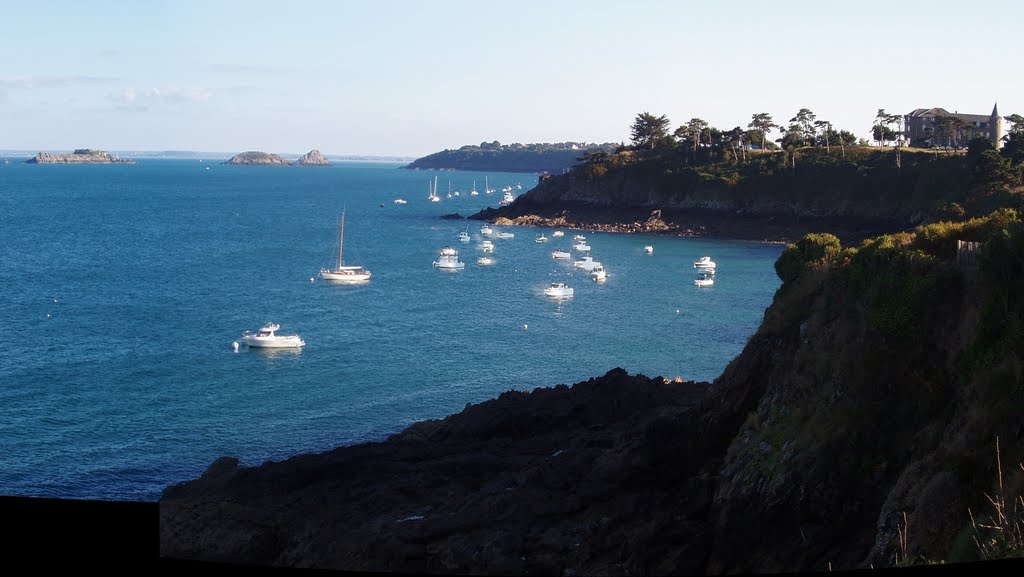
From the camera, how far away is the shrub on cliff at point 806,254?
2166cm

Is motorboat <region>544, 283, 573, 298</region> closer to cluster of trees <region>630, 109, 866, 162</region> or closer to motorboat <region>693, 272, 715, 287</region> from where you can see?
motorboat <region>693, 272, 715, 287</region>

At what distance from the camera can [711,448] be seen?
19359 mm

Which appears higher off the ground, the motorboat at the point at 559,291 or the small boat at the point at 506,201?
the small boat at the point at 506,201

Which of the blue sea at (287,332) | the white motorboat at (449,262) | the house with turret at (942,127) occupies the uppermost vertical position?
the house with turret at (942,127)

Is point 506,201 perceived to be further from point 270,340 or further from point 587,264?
point 270,340

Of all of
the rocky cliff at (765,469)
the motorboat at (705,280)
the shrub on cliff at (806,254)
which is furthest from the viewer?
the motorboat at (705,280)

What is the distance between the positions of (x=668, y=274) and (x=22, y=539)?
208 ft

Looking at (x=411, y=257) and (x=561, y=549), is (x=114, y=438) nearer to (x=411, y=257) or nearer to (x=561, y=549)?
(x=561, y=549)

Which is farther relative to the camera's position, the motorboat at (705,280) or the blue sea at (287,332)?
the motorboat at (705,280)

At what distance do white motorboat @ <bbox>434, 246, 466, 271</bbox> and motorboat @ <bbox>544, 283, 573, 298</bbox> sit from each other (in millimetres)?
12310

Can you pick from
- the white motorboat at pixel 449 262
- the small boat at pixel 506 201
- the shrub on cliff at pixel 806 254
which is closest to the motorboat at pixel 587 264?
the white motorboat at pixel 449 262

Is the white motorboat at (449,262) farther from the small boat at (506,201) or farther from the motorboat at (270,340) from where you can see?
the small boat at (506,201)

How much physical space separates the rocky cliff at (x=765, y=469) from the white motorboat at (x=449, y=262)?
145 ft

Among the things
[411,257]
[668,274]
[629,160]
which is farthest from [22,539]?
[629,160]
